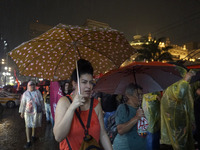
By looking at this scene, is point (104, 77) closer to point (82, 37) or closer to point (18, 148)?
point (82, 37)

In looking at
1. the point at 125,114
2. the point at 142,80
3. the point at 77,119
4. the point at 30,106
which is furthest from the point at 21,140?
the point at 77,119

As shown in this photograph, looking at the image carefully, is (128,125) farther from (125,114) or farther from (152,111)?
(152,111)

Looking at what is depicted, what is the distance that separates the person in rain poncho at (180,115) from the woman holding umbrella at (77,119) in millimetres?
2363

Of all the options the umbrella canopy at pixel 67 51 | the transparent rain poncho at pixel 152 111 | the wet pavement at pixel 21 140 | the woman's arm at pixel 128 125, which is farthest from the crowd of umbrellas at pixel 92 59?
the wet pavement at pixel 21 140

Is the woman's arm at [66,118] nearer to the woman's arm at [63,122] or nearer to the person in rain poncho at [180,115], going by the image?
the woman's arm at [63,122]

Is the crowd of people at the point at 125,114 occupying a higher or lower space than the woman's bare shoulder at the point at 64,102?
lower

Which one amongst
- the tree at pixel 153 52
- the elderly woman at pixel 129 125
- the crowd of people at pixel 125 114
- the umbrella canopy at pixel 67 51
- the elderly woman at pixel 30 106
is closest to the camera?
the crowd of people at pixel 125 114

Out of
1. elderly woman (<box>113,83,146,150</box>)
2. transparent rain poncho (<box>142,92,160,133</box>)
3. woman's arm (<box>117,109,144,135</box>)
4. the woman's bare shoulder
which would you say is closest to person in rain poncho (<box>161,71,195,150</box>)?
transparent rain poncho (<box>142,92,160,133</box>)

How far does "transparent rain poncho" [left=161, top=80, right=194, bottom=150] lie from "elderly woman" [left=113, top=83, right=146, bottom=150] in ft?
5.04

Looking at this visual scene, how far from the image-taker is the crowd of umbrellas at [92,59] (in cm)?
216

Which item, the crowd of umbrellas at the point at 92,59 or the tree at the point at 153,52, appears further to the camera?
the tree at the point at 153,52

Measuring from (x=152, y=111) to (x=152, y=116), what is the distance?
0.42 feet

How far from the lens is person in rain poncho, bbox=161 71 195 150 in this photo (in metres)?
3.66

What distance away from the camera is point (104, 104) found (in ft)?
14.1
